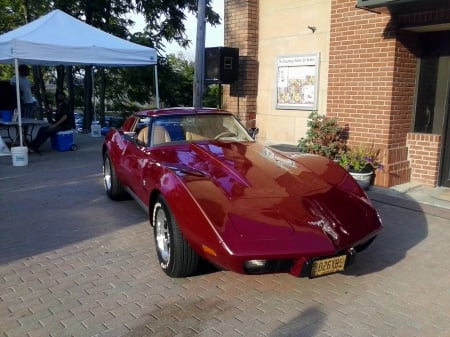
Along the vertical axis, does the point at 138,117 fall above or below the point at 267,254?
above

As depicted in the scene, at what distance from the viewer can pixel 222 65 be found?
9.55 meters

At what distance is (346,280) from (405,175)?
422cm

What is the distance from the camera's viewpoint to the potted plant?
685 cm

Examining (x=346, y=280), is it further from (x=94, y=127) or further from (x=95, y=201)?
(x=94, y=127)

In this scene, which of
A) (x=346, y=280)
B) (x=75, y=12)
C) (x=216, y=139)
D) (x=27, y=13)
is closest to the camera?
(x=346, y=280)

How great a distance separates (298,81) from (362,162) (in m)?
2.86

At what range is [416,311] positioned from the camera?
327cm

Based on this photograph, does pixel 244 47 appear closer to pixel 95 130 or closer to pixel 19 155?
pixel 19 155

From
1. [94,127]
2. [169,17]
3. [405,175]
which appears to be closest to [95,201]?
[405,175]

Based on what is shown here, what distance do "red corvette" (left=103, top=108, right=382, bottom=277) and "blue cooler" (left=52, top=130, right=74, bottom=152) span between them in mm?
6634

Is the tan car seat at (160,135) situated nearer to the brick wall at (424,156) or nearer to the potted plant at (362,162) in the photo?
the potted plant at (362,162)

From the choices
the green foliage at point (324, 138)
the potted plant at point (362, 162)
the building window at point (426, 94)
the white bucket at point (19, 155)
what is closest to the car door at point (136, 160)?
the green foliage at point (324, 138)

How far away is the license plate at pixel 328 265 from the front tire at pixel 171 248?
3.31 ft

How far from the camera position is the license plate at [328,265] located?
10.3 feet
